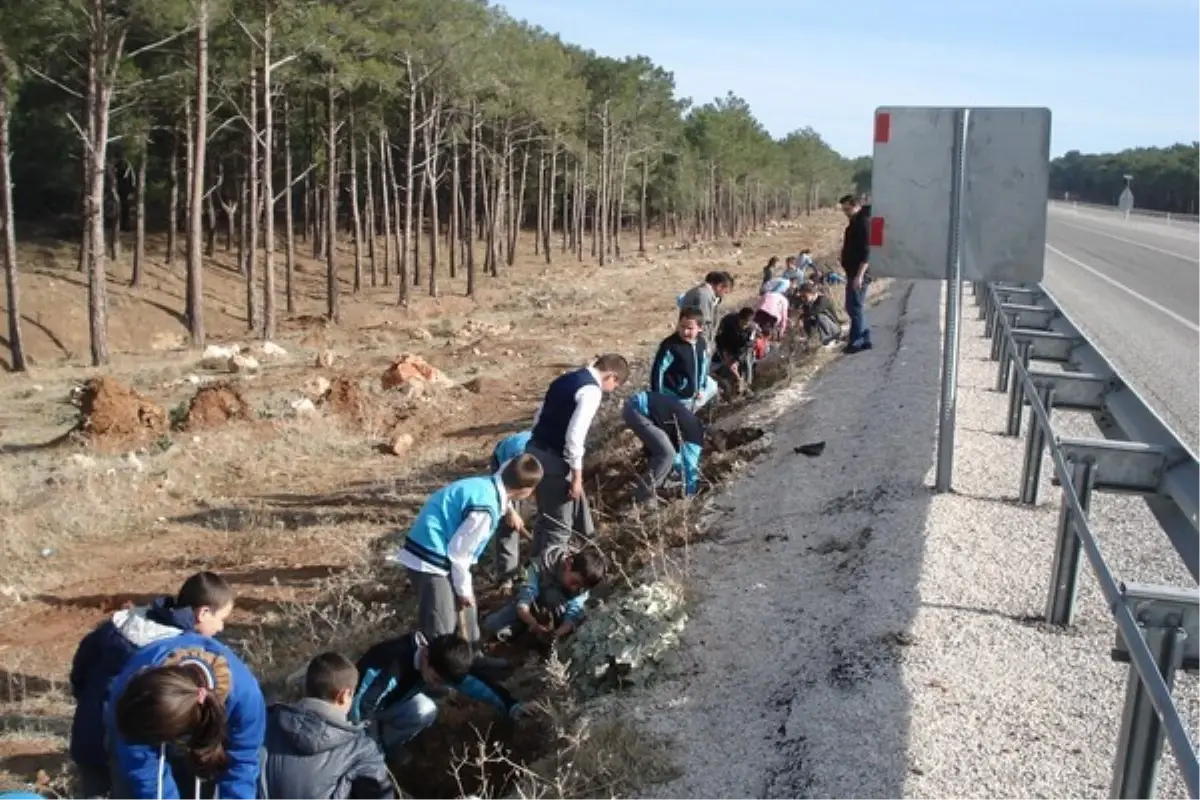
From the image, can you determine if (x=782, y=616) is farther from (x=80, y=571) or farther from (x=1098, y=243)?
(x=1098, y=243)

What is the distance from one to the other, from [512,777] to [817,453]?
394 cm

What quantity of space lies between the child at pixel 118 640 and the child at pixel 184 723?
1.05 ft

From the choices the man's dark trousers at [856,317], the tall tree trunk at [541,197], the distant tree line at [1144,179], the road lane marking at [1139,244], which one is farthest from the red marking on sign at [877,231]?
the distant tree line at [1144,179]

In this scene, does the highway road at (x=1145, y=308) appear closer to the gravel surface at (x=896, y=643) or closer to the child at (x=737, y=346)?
the gravel surface at (x=896, y=643)

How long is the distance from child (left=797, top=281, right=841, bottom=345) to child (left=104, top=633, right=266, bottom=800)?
10907mm

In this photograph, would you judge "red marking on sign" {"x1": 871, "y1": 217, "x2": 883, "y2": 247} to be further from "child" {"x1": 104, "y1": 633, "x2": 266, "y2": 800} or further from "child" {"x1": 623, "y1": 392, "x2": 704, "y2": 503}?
"child" {"x1": 104, "y1": 633, "x2": 266, "y2": 800}

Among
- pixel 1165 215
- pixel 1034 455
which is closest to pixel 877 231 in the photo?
pixel 1034 455

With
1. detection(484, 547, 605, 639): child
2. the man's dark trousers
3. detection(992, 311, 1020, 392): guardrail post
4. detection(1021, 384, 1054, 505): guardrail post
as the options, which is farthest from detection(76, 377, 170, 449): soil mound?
detection(1021, 384, 1054, 505): guardrail post

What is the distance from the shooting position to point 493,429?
665 inches

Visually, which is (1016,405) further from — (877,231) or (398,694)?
(398,694)

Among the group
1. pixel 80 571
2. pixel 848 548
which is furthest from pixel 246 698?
pixel 80 571

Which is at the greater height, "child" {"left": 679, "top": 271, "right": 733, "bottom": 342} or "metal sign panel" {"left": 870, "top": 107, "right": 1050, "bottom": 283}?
"metal sign panel" {"left": 870, "top": 107, "right": 1050, "bottom": 283}

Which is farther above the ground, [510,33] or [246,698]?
[510,33]

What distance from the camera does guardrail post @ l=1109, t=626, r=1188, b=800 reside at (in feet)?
9.91
